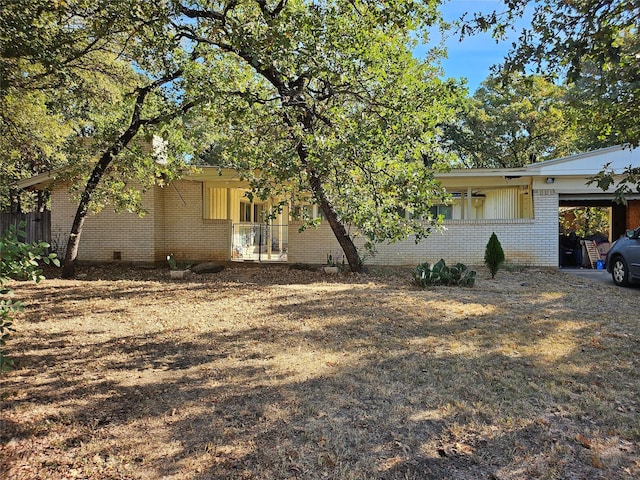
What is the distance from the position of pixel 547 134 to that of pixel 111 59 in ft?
64.3

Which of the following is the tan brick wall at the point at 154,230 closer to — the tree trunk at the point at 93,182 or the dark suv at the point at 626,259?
the tree trunk at the point at 93,182

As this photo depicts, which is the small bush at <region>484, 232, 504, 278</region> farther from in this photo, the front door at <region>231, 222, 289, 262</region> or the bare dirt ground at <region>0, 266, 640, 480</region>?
the front door at <region>231, 222, 289, 262</region>

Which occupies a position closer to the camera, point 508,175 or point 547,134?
point 508,175

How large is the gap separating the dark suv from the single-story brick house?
8.51 feet

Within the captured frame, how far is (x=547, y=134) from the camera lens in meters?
20.8

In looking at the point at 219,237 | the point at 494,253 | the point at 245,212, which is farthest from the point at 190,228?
the point at 494,253

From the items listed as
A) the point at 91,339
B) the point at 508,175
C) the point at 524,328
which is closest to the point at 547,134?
the point at 508,175

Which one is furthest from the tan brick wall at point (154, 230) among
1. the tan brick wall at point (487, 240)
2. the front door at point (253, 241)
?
the tan brick wall at point (487, 240)

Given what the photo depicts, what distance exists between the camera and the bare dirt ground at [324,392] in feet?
8.14

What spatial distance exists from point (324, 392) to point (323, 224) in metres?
9.79

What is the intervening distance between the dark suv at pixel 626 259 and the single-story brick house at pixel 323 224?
8.51 feet

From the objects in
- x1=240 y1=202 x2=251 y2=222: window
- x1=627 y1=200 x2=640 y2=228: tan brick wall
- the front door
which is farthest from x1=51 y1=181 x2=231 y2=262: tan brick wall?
x1=627 y1=200 x2=640 y2=228: tan brick wall

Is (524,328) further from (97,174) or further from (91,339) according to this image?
(97,174)

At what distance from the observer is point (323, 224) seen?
515 inches
